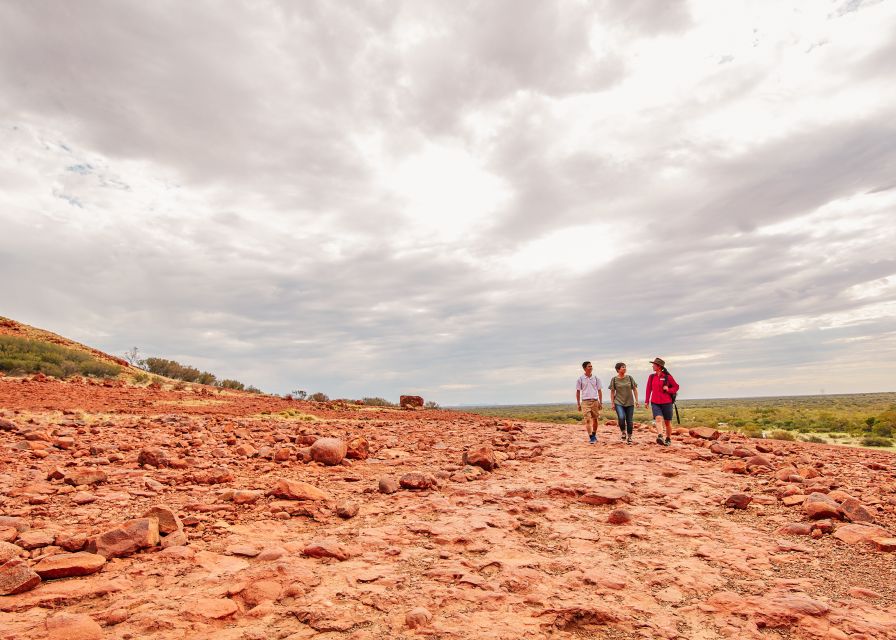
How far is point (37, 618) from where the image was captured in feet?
12.3

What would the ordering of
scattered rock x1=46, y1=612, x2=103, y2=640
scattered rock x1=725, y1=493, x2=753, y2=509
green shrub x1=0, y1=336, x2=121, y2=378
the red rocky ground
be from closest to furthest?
scattered rock x1=46, y1=612, x2=103, y2=640 < the red rocky ground < scattered rock x1=725, y1=493, x2=753, y2=509 < green shrub x1=0, y1=336, x2=121, y2=378

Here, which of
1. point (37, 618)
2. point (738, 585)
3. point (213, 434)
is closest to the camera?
point (37, 618)

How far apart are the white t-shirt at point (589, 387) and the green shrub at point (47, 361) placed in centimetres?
3020

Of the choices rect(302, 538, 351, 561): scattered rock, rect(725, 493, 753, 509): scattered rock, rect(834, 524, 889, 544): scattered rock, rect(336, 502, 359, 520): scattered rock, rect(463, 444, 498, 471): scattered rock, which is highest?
rect(463, 444, 498, 471): scattered rock

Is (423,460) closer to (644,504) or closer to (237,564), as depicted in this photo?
(644,504)

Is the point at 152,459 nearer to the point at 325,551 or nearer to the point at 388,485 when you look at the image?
the point at 388,485

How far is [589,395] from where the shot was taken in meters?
15.1

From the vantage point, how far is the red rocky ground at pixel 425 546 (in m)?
3.98

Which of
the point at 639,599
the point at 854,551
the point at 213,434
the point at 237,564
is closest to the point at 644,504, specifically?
the point at 854,551

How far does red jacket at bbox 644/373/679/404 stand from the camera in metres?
14.0

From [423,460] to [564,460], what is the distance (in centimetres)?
354

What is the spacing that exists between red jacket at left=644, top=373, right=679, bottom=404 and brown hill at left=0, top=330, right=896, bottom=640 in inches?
128

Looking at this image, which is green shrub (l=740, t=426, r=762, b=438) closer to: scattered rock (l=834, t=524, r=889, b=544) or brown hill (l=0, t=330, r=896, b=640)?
brown hill (l=0, t=330, r=896, b=640)

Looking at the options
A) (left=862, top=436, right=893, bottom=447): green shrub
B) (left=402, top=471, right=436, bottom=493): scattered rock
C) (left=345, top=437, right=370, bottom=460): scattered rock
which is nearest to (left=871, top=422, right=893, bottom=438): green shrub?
(left=862, top=436, right=893, bottom=447): green shrub
